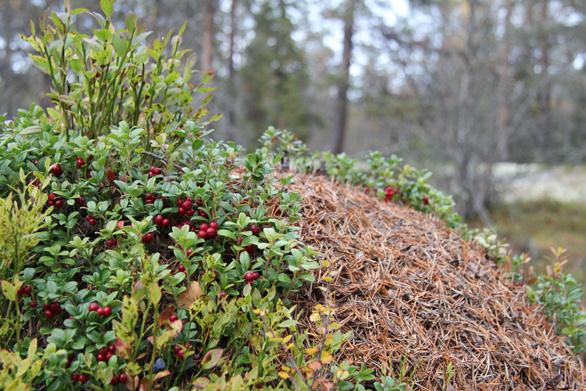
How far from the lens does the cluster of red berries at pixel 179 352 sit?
4.15ft

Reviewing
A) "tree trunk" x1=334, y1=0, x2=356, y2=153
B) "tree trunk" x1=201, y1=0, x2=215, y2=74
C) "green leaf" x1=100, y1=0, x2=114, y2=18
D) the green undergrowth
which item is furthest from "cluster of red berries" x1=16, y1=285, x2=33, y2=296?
"tree trunk" x1=334, y1=0, x2=356, y2=153

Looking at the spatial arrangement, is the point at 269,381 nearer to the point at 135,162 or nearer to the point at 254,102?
the point at 135,162

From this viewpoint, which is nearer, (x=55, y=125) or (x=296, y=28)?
(x=55, y=125)

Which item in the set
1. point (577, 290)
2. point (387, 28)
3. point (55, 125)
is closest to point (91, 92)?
point (55, 125)

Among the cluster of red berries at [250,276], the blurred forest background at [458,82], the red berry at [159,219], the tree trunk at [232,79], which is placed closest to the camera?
the cluster of red berries at [250,276]

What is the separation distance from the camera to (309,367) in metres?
1.25

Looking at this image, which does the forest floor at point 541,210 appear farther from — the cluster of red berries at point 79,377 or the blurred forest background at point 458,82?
the cluster of red berries at point 79,377

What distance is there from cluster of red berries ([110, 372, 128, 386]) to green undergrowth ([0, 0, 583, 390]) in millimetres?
13

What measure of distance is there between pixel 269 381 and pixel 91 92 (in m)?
1.26

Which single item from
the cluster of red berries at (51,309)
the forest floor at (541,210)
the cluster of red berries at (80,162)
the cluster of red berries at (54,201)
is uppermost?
the cluster of red berries at (80,162)

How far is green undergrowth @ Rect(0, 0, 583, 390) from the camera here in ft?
4.13

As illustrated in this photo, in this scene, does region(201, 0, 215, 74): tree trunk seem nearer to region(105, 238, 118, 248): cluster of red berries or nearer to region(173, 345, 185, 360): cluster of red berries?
region(105, 238, 118, 248): cluster of red berries

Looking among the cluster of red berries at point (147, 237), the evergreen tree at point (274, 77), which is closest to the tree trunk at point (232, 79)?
the evergreen tree at point (274, 77)

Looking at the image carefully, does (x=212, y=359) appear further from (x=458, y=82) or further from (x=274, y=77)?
(x=274, y=77)
